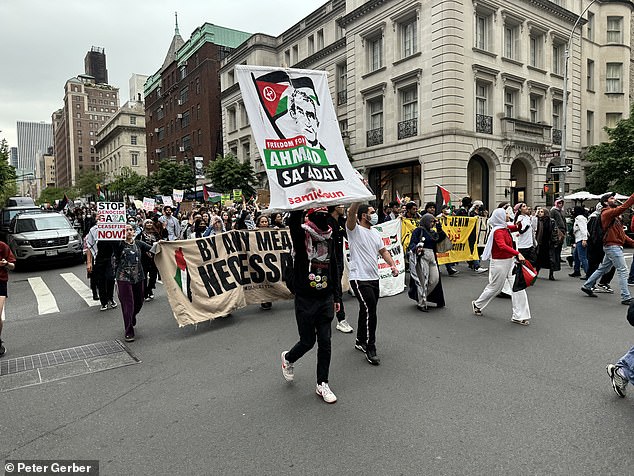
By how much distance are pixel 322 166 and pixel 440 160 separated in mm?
19166

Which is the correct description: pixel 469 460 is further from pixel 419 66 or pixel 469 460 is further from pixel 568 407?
pixel 419 66

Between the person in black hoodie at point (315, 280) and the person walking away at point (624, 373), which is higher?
the person in black hoodie at point (315, 280)

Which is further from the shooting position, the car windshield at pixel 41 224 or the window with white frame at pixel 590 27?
the window with white frame at pixel 590 27

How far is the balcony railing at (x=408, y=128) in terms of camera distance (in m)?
23.8

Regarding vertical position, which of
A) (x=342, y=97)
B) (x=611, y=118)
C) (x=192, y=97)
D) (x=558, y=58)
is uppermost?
(x=192, y=97)

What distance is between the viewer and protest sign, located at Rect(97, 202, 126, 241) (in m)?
7.43

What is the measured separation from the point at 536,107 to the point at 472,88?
653 centimetres

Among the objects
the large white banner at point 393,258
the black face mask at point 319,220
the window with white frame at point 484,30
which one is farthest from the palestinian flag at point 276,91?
the window with white frame at point 484,30

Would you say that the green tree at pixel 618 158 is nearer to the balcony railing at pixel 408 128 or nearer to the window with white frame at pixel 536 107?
the window with white frame at pixel 536 107

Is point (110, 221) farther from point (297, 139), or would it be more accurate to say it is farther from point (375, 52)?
point (375, 52)

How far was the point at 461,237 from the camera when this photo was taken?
1221 cm

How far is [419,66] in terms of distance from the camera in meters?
23.2

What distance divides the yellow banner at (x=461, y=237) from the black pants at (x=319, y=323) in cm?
812

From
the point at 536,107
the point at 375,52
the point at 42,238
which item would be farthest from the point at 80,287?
the point at 536,107
